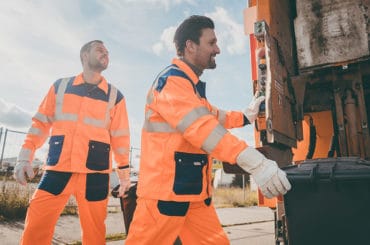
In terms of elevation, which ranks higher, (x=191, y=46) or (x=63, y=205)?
(x=191, y=46)

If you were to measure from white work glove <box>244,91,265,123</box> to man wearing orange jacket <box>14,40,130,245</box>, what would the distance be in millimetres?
1120

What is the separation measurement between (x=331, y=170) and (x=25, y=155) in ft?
7.49

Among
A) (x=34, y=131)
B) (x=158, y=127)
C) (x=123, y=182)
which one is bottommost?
(x=123, y=182)

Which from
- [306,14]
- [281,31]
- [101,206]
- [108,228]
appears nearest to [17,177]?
[101,206]

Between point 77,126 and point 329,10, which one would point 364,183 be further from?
point 329,10

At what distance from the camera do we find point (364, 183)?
1.73 metres

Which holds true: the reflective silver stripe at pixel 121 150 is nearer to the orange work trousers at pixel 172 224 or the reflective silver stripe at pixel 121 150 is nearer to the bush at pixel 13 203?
the orange work trousers at pixel 172 224

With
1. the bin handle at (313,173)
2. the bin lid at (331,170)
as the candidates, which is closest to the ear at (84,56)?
the bin lid at (331,170)

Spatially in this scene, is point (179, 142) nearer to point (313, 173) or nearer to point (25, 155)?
point (313, 173)

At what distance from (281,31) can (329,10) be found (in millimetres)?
571

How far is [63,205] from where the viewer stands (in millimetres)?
2412

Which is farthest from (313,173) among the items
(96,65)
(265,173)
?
(96,65)

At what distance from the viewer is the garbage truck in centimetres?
288

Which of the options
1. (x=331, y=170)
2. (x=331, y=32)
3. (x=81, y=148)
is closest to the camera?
(x=331, y=170)
